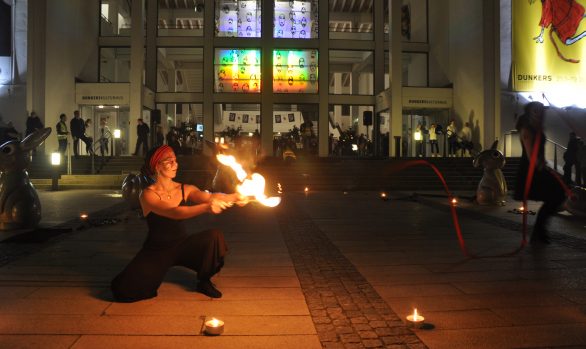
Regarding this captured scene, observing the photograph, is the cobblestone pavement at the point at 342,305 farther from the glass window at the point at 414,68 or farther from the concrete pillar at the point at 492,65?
the glass window at the point at 414,68

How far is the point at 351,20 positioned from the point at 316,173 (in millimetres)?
16640

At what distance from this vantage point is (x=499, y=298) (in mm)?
4559

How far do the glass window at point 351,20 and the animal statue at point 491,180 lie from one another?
20.7 m

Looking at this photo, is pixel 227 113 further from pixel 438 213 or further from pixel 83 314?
pixel 83 314

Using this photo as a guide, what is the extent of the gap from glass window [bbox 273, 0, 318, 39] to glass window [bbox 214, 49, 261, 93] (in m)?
2.18

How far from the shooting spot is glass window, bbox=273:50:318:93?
99.4 ft

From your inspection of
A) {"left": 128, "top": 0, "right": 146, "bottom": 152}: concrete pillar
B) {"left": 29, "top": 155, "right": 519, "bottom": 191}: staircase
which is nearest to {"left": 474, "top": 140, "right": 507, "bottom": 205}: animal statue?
{"left": 29, "top": 155, "right": 519, "bottom": 191}: staircase

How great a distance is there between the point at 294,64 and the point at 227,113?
5103 millimetres

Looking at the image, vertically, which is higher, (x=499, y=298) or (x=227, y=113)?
(x=227, y=113)

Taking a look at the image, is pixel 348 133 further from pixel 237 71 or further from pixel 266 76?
pixel 237 71

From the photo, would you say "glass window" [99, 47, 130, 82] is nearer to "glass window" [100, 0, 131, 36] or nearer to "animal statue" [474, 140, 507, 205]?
"glass window" [100, 0, 131, 36]

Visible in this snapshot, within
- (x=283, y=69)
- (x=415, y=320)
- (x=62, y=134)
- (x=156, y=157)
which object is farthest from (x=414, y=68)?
(x=415, y=320)

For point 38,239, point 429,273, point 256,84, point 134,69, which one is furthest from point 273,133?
point 429,273

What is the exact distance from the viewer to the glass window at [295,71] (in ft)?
99.4
